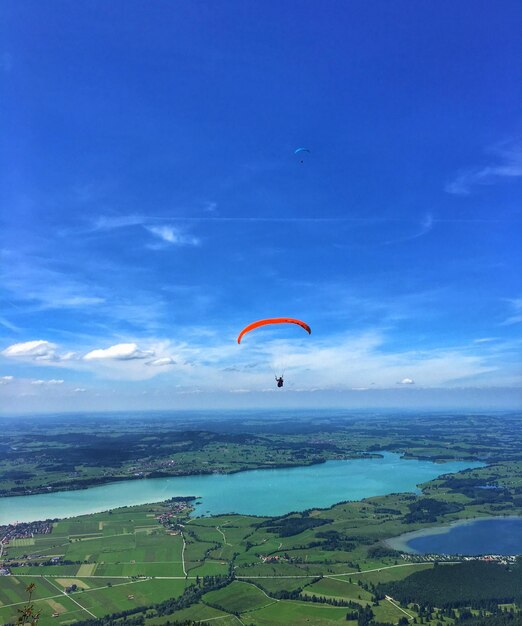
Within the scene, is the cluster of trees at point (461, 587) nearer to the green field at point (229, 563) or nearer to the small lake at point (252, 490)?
the green field at point (229, 563)

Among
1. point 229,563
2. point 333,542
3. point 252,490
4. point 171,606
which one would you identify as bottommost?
point 333,542

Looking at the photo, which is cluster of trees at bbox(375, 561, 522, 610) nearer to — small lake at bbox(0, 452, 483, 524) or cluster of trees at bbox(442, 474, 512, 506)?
small lake at bbox(0, 452, 483, 524)

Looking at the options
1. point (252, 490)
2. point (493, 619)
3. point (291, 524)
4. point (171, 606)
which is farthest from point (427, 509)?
point (171, 606)

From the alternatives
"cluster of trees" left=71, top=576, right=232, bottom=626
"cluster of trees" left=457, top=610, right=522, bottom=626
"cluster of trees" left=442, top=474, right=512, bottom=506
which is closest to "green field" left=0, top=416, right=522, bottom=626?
"cluster of trees" left=71, top=576, right=232, bottom=626

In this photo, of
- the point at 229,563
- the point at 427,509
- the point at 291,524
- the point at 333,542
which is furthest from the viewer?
the point at 427,509

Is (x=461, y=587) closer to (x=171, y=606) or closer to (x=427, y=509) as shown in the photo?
(x=171, y=606)

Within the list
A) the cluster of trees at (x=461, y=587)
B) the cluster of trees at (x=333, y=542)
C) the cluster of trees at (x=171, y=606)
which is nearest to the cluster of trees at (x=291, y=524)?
the cluster of trees at (x=333, y=542)

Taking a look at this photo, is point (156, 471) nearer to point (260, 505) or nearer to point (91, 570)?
point (260, 505)
